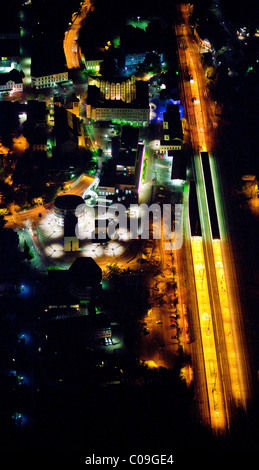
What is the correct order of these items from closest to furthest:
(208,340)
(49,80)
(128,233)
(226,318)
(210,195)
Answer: (208,340) → (226,318) → (128,233) → (210,195) → (49,80)

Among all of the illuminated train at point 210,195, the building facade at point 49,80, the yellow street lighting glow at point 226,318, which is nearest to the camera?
the yellow street lighting glow at point 226,318

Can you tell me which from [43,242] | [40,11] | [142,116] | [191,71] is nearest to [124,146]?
[142,116]

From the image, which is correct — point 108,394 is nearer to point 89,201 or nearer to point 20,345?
point 20,345

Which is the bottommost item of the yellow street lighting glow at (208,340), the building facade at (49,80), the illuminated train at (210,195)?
the yellow street lighting glow at (208,340)

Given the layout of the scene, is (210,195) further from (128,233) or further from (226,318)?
(226,318)

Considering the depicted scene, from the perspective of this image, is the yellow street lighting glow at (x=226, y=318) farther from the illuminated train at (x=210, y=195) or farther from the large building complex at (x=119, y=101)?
the large building complex at (x=119, y=101)

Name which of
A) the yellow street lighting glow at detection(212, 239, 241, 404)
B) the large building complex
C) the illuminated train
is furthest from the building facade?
the yellow street lighting glow at detection(212, 239, 241, 404)

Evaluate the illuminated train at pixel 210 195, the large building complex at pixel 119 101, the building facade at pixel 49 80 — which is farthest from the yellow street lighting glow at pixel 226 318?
the building facade at pixel 49 80

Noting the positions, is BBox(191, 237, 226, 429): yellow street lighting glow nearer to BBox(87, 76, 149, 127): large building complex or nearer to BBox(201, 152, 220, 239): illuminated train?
BBox(201, 152, 220, 239): illuminated train

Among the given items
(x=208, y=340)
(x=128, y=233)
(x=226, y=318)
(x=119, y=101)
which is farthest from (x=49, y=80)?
(x=208, y=340)
